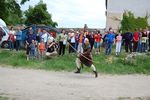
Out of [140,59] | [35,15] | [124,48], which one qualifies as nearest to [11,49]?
[124,48]

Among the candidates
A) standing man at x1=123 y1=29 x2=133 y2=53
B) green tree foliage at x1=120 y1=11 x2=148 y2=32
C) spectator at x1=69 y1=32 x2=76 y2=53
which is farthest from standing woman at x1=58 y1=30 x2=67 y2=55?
green tree foliage at x1=120 y1=11 x2=148 y2=32

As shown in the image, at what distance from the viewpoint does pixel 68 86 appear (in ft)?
66.0

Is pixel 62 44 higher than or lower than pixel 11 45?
higher

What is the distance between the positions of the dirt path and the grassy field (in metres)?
1.33

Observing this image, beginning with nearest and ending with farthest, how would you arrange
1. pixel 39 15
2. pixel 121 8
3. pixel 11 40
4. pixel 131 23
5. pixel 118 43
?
pixel 118 43 → pixel 11 40 → pixel 131 23 → pixel 121 8 → pixel 39 15

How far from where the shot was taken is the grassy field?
26016mm

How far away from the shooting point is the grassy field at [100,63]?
85.4ft

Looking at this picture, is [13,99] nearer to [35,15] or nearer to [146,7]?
[146,7]

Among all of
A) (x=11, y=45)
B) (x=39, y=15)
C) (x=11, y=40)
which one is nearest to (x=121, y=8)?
(x=39, y=15)

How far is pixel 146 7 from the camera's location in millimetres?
52219

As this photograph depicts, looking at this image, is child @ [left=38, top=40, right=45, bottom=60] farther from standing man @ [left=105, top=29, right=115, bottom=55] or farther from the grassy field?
standing man @ [left=105, top=29, right=115, bottom=55]

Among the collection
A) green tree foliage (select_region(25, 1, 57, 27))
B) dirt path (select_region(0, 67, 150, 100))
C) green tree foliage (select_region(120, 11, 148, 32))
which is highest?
green tree foliage (select_region(25, 1, 57, 27))

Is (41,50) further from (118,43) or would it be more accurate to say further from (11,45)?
(11,45)

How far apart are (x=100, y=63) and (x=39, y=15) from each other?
1263 inches
